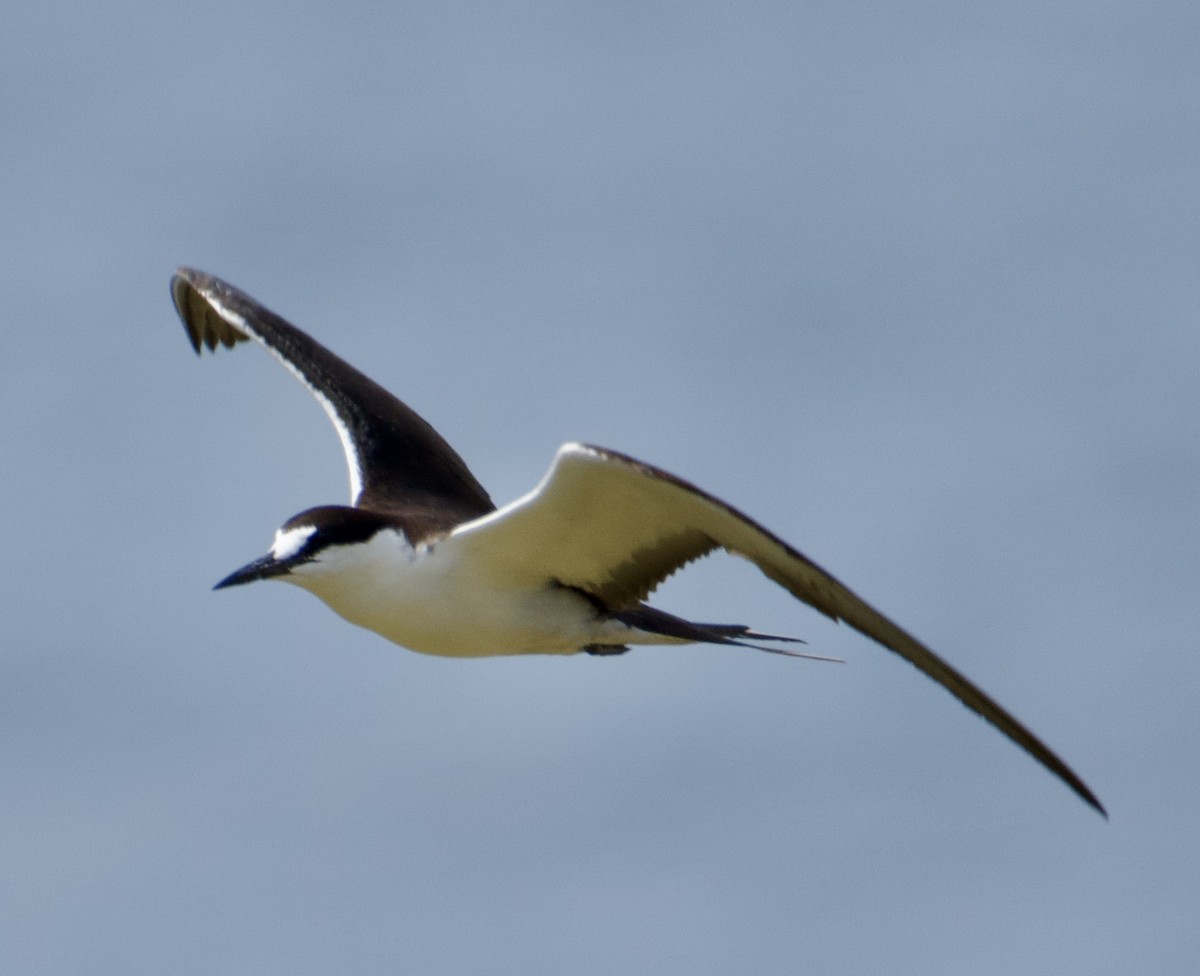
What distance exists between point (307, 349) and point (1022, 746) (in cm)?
656

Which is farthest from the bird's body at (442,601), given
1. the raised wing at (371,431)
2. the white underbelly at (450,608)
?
the raised wing at (371,431)

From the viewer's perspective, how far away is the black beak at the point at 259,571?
37.9ft

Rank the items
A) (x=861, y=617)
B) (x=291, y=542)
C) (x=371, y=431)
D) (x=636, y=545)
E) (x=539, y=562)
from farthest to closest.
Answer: (x=371, y=431), (x=291, y=542), (x=539, y=562), (x=636, y=545), (x=861, y=617)

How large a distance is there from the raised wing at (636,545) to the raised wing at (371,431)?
147 centimetres

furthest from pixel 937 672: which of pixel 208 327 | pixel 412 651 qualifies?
pixel 208 327

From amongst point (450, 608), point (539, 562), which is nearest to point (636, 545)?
point (539, 562)

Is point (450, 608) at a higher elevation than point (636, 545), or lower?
lower

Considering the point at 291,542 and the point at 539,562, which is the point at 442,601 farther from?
the point at 291,542

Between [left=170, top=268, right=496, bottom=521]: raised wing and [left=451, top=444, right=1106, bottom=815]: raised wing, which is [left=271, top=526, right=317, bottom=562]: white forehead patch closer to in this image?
[left=451, top=444, right=1106, bottom=815]: raised wing

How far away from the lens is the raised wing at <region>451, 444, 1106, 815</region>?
978 centimetres

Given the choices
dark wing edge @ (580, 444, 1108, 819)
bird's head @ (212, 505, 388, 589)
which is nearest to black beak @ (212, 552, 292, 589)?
bird's head @ (212, 505, 388, 589)

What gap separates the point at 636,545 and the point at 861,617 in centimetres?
183

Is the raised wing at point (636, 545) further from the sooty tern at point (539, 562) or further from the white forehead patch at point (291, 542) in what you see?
the white forehead patch at point (291, 542)

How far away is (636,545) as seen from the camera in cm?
1157
